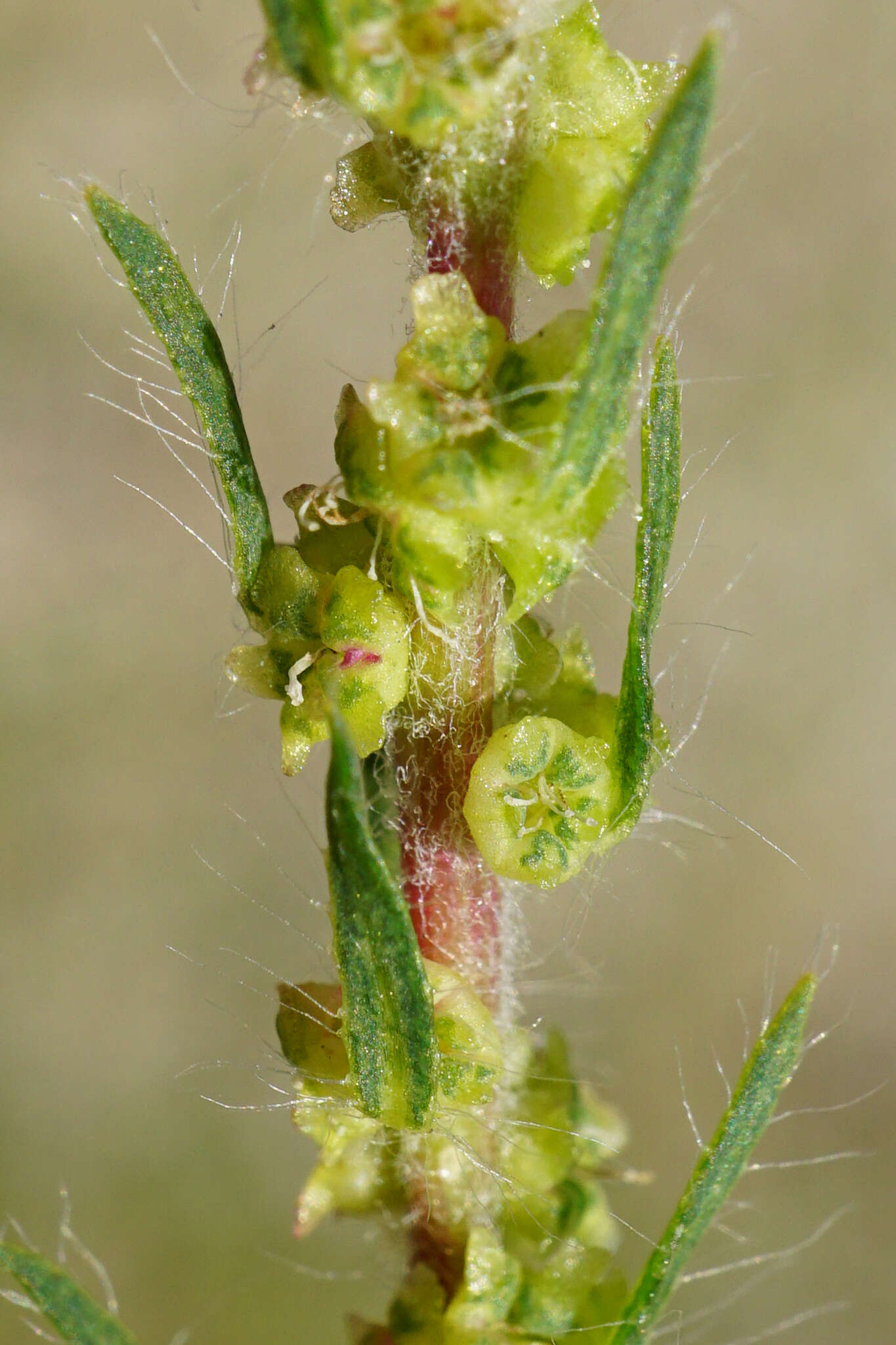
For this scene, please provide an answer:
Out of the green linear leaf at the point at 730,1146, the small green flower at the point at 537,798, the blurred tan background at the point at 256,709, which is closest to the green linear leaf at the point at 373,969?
the small green flower at the point at 537,798

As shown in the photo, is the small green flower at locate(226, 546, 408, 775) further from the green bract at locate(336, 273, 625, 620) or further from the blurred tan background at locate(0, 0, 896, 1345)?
the blurred tan background at locate(0, 0, 896, 1345)

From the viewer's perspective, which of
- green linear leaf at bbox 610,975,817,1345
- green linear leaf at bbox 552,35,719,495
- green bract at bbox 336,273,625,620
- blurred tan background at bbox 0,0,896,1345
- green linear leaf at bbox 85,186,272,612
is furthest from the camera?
blurred tan background at bbox 0,0,896,1345

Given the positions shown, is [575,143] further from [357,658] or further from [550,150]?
[357,658]

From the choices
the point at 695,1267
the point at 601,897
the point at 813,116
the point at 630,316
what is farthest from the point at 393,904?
the point at 813,116

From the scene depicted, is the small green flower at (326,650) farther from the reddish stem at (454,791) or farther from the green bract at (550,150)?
the green bract at (550,150)

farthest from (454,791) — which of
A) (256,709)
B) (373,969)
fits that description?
(256,709)

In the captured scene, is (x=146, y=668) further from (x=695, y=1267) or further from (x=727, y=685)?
(x=695, y=1267)

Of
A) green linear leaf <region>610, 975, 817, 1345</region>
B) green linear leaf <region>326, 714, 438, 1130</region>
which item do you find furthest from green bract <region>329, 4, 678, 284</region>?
green linear leaf <region>610, 975, 817, 1345</region>
